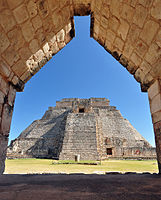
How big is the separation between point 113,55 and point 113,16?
3.00 feet

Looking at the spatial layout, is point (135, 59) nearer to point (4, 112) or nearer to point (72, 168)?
point (4, 112)

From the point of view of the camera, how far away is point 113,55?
3.45 meters

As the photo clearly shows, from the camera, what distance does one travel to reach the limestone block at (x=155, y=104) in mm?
2516

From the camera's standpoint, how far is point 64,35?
3430 mm

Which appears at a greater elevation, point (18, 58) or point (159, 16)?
point (159, 16)

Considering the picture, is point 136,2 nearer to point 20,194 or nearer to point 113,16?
point 113,16

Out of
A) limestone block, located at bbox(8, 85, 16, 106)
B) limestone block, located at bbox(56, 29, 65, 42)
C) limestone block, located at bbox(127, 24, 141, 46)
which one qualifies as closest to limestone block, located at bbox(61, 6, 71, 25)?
limestone block, located at bbox(56, 29, 65, 42)

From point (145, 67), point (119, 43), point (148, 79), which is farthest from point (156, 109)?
point (119, 43)

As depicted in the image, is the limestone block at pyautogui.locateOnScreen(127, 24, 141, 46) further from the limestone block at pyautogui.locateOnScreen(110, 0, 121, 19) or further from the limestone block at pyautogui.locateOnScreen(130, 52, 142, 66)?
the limestone block at pyautogui.locateOnScreen(110, 0, 121, 19)

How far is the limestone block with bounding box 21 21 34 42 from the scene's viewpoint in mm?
2491

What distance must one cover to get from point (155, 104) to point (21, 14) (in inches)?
119

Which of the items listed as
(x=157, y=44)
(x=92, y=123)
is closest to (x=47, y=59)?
(x=157, y=44)

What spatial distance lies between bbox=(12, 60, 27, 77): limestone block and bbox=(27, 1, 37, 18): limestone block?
0.92m

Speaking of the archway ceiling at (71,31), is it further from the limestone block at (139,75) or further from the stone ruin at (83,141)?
the stone ruin at (83,141)
